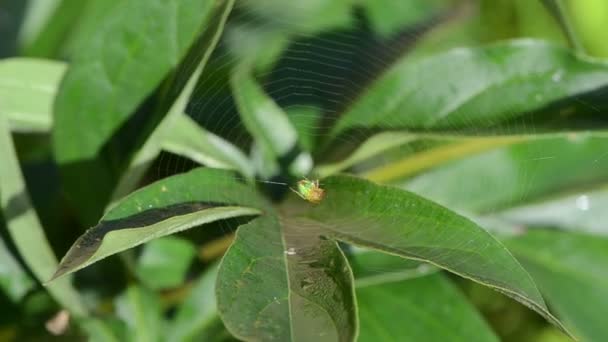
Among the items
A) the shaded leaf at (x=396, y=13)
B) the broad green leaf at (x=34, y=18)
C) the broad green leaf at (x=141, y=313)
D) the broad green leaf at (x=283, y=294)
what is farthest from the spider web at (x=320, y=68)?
the broad green leaf at (x=34, y=18)

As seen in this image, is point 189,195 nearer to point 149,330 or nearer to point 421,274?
point 149,330

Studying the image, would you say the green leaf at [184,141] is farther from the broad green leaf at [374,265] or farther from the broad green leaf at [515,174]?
the broad green leaf at [515,174]

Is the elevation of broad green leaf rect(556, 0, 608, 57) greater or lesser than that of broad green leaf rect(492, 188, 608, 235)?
greater

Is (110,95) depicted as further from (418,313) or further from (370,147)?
(418,313)

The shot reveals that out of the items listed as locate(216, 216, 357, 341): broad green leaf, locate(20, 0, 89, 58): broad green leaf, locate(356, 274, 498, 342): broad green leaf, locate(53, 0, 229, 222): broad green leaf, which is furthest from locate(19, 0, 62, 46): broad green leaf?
locate(216, 216, 357, 341): broad green leaf

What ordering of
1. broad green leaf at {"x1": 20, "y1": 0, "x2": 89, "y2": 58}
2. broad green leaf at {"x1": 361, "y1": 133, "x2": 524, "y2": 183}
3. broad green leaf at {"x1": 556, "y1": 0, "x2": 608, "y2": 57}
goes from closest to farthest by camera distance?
1. broad green leaf at {"x1": 361, "y1": 133, "x2": 524, "y2": 183}
2. broad green leaf at {"x1": 20, "y1": 0, "x2": 89, "y2": 58}
3. broad green leaf at {"x1": 556, "y1": 0, "x2": 608, "y2": 57}

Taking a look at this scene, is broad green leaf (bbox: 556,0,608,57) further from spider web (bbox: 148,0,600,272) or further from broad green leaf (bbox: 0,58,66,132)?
broad green leaf (bbox: 0,58,66,132)

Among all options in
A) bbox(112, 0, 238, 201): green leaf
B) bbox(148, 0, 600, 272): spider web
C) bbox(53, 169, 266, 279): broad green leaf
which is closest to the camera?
bbox(53, 169, 266, 279): broad green leaf

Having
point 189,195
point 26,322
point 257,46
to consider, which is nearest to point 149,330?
point 26,322
